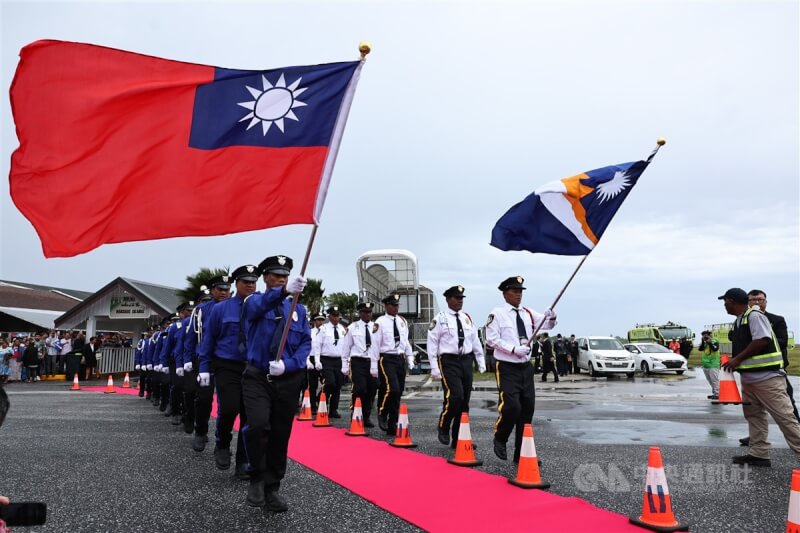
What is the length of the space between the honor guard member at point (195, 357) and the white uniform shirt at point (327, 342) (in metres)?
3.44

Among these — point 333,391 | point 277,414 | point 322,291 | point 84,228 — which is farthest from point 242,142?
point 322,291

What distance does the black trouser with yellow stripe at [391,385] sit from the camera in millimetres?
9500

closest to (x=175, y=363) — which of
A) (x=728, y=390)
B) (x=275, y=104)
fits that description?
(x=275, y=104)

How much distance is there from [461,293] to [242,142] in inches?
170

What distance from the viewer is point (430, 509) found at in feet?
16.5

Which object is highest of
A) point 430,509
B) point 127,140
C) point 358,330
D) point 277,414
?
point 127,140

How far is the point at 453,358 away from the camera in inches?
326

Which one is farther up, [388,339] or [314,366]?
[388,339]

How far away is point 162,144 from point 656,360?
25.0m

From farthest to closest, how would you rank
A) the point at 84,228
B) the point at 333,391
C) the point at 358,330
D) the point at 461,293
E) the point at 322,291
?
1. the point at 322,291
2. the point at 333,391
3. the point at 358,330
4. the point at 461,293
5. the point at 84,228

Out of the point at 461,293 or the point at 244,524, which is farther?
the point at 461,293

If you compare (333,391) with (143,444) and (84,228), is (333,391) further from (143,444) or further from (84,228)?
(84,228)

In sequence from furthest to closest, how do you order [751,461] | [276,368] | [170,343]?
1. [170,343]
2. [751,461]
3. [276,368]

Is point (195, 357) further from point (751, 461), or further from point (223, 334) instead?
point (751, 461)
